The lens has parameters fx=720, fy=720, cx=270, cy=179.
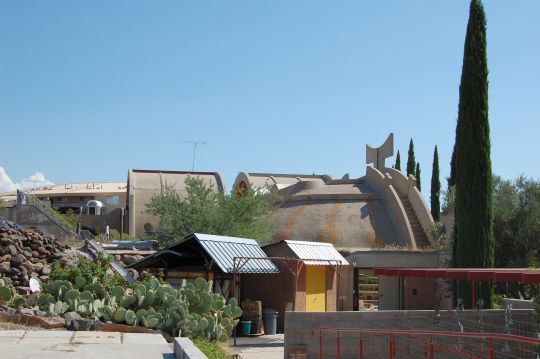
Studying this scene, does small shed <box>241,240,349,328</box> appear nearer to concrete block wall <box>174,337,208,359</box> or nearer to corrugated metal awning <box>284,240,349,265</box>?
corrugated metal awning <box>284,240,349,265</box>

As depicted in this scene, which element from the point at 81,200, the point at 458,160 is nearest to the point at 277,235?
the point at 458,160

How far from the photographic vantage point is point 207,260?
21.6 metres

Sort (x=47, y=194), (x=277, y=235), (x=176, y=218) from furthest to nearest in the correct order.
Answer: (x=47, y=194)
(x=277, y=235)
(x=176, y=218)

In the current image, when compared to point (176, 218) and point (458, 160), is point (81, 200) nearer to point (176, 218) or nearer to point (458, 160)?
point (176, 218)

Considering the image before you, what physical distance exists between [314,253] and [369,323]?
8258 mm

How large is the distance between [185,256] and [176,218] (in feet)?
41.6

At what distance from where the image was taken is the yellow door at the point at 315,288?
83.6 ft

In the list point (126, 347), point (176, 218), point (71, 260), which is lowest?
point (126, 347)

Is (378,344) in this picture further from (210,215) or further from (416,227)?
(416,227)

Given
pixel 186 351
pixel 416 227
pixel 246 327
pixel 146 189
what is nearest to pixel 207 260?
pixel 246 327

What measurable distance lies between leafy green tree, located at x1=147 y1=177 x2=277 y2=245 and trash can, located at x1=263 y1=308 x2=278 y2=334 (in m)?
11.0

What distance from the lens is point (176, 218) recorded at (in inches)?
1377

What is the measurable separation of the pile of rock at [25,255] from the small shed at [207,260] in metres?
3.82

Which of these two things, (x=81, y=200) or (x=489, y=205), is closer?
(x=489, y=205)
